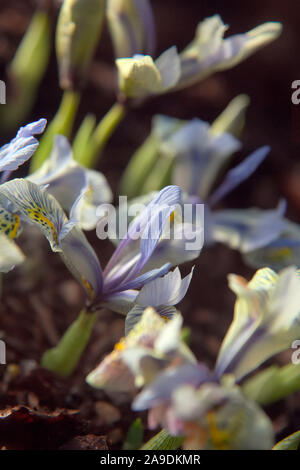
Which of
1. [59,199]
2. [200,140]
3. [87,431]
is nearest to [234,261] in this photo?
[200,140]

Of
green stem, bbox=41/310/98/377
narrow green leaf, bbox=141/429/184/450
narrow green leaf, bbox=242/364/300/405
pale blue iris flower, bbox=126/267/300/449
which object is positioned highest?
pale blue iris flower, bbox=126/267/300/449

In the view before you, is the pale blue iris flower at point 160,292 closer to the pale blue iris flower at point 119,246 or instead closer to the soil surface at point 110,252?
the pale blue iris flower at point 119,246

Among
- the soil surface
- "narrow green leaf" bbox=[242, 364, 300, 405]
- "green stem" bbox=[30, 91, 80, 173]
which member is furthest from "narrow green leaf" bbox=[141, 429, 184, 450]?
"green stem" bbox=[30, 91, 80, 173]

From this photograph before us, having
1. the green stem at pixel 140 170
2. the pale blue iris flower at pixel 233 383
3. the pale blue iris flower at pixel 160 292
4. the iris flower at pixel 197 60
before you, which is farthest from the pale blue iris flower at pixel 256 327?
the green stem at pixel 140 170

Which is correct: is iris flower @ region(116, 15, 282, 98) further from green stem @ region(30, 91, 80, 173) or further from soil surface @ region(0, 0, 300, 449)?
soil surface @ region(0, 0, 300, 449)
